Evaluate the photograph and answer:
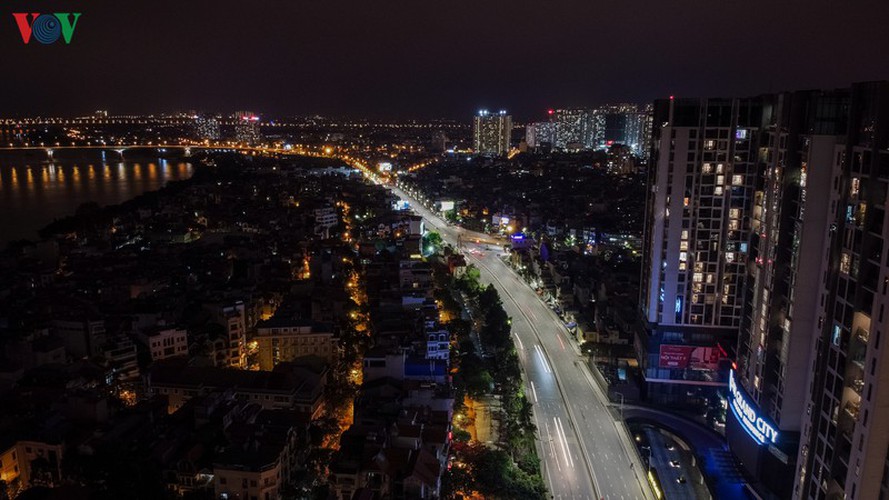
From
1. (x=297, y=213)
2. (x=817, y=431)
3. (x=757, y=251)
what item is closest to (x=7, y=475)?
(x=817, y=431)

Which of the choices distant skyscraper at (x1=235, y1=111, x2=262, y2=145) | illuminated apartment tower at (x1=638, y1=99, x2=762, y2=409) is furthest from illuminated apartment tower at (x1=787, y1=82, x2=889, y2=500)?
distant skyscraper at (x1=235, y1=111, x2=262, y2=145)

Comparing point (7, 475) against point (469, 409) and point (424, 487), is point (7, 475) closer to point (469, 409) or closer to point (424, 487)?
point (424, 487)

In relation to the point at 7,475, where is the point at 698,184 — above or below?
above

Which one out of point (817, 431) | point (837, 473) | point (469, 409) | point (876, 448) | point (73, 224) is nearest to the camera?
point (876, 448)

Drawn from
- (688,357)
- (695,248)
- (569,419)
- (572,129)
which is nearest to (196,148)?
(572,129)

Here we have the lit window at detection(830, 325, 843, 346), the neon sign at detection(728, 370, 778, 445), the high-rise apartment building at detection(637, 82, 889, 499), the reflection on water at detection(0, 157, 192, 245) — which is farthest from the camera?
the reflection on water at detection(0, 157, 192, 245)

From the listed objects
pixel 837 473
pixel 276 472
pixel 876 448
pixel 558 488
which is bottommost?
pixel 558 488

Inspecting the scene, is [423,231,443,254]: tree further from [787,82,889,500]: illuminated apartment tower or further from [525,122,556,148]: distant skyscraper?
[525,122,556,148]: distant skyscraper
